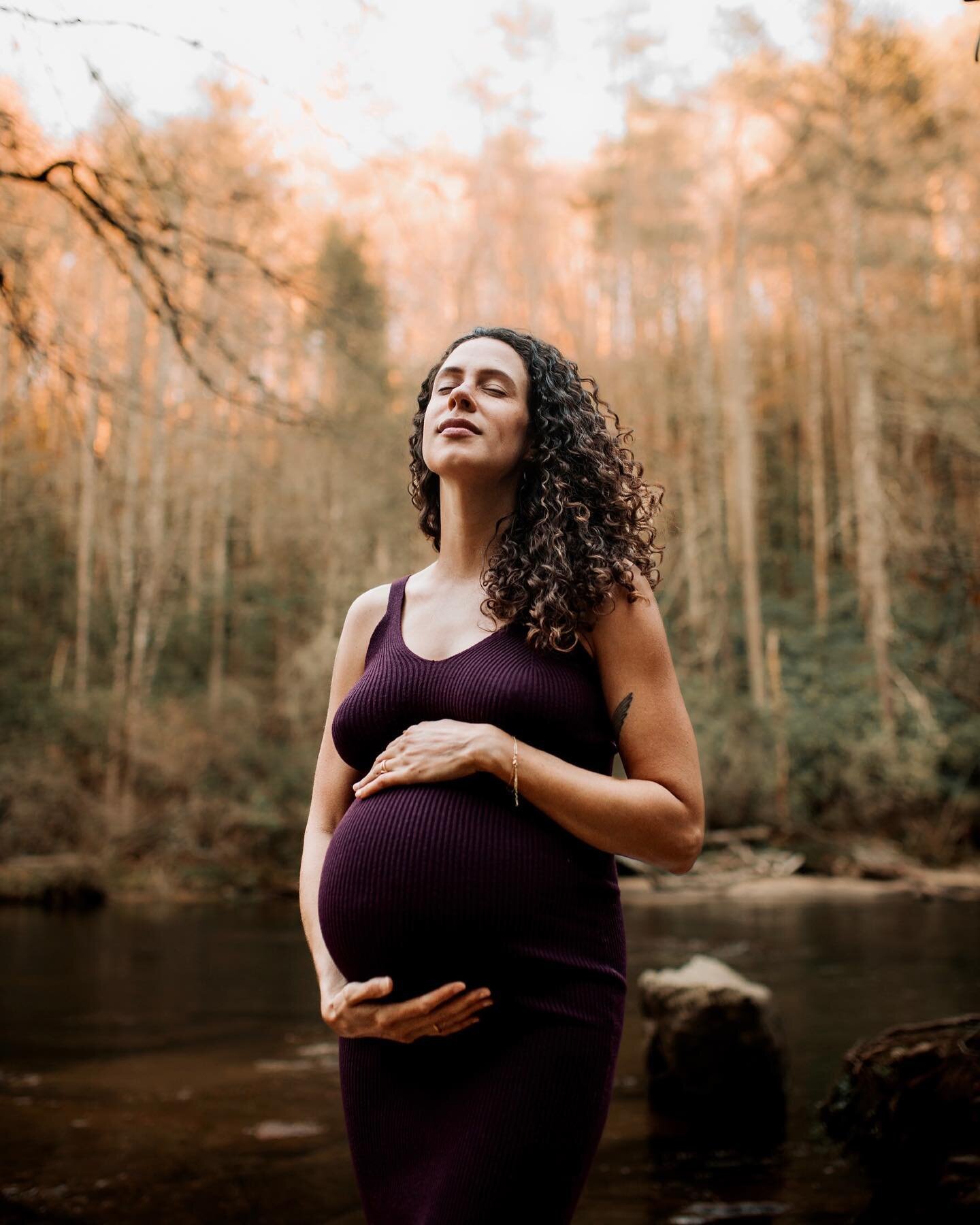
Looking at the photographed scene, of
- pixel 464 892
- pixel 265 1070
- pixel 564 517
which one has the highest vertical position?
pixel 564 517

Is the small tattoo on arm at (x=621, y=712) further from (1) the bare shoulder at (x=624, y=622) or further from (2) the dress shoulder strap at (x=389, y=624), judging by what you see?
(2) the dress shoulder strap at (x=389, y=624)

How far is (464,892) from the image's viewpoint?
1.40 meters

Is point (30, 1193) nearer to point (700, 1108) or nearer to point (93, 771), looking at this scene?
point (700, 1108)

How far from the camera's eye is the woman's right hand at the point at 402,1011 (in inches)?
52.6

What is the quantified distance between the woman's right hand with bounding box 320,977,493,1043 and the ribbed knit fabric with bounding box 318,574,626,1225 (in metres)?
0.03

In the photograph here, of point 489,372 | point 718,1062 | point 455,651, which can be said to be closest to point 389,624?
point 455,651

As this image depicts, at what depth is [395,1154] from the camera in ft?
4.52

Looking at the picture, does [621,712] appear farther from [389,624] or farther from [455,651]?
[389,624]

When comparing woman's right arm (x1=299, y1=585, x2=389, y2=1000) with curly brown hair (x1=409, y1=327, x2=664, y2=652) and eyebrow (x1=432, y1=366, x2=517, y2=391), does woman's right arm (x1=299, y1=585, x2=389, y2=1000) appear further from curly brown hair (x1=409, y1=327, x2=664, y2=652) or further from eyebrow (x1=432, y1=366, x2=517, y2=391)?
eyebrow (x1=432, y1=366, x2=517, y2=391)

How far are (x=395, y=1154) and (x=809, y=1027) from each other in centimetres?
547

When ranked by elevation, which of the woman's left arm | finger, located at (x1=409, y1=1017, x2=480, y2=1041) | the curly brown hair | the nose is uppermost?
the nose

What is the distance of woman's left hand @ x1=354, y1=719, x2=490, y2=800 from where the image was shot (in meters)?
1.40

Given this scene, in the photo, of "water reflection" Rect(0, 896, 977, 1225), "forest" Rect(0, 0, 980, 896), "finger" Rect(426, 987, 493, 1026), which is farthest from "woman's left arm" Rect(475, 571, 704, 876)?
"forest" Rect(0, 0, 980, 896)

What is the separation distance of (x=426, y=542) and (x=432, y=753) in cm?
1587
